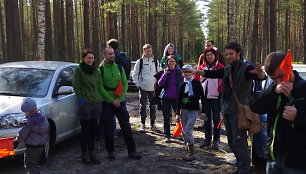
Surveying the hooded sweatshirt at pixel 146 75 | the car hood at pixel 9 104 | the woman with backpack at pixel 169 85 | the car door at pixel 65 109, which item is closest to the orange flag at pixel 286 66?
the car hood at pixel 9 104

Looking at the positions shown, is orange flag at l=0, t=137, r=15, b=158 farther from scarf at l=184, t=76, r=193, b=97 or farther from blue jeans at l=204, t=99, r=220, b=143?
blue jeans at l=204, t=99, r=220, b=143

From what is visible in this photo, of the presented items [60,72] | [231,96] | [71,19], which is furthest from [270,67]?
[71,19]

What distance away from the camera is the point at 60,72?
6875 mm

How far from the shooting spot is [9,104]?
18.0 feet

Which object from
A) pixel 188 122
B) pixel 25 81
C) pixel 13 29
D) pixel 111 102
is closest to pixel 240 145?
pixel 188 122

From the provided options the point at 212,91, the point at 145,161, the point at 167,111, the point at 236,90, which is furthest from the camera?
the point at 167,111

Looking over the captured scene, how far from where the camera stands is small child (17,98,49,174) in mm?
4473

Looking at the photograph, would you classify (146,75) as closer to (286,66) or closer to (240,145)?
(240,145)

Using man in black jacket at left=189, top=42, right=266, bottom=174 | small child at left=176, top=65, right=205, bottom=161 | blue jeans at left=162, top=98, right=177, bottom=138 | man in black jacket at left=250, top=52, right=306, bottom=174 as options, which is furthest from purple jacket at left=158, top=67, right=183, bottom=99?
man in black jacket at left=250, top=52, right=306, bottom=174

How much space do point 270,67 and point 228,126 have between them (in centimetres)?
271

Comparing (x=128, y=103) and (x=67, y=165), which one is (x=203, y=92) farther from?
(x=128, y=103)

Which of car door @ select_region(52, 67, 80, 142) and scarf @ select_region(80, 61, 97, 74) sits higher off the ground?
scarf @ select_region(80, 61, 97, 74)

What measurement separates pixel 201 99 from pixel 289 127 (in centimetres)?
401

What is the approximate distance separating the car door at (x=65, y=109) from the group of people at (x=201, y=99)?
1.81 ft
